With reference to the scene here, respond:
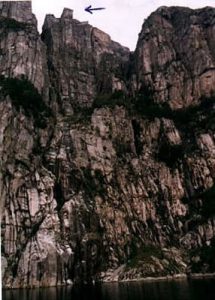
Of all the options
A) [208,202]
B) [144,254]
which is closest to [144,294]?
[144,254]

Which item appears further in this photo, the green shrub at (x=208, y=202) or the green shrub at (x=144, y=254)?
the green shrub at (x=208, y=202)

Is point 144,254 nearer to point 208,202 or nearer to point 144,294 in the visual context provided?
point 208,202

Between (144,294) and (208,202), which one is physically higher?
(208,202)

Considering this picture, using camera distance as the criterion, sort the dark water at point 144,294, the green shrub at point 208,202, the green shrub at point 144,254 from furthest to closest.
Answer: the green shrub at point 208,202
the green shrub at point 144,254
the dark water at point 144,294

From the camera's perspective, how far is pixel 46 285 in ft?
516

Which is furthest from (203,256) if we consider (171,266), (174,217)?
(174,217)

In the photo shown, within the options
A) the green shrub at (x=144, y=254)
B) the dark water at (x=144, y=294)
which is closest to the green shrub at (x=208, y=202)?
the green shrub at (x=144, y=254)

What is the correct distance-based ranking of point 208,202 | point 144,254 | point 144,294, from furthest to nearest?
point 208,202, point 144,254, point 144,294

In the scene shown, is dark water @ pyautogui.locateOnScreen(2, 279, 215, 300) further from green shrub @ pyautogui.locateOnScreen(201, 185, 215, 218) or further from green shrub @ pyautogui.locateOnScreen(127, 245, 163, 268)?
green shrub @ pyautogui.locateOnScreen(201, 185, 215, 218)

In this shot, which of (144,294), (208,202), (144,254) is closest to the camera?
(144,294)

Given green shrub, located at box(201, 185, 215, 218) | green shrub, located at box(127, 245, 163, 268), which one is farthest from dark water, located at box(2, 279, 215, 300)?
green shrub, located at box(201, 185, 215, 218)

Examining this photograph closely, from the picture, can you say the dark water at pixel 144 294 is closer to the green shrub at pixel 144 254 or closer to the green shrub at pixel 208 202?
the green shrub at pixel 144 254

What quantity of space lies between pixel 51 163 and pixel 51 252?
43.3 metres

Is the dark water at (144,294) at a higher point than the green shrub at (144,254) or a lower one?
lower
